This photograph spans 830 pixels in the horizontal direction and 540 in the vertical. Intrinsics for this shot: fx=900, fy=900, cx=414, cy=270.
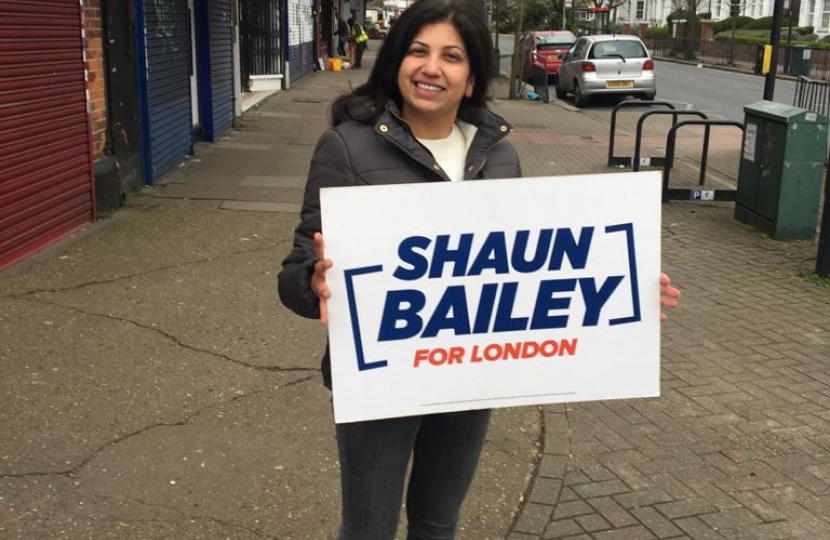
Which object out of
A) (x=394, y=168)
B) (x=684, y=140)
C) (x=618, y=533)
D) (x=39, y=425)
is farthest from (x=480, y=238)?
(x=684, y=140)

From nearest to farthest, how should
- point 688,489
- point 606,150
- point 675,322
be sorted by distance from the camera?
point 688,489 → point 675,322 → point 606,150

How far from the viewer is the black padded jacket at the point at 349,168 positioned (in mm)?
2266

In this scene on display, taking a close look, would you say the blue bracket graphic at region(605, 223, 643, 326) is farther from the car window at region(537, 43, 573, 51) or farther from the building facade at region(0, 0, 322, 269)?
the car window at region(537, 43, 573, 51)

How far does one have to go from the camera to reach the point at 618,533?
136 inches

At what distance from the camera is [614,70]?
22.0m

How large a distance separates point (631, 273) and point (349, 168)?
2.63ft

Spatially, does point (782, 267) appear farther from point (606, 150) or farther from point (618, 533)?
point (606, 150)

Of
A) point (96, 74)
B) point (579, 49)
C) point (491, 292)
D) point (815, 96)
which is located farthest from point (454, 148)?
point (579, 49)

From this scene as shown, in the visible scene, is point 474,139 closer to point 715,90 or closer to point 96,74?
point 96,74

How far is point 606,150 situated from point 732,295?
7856 mm

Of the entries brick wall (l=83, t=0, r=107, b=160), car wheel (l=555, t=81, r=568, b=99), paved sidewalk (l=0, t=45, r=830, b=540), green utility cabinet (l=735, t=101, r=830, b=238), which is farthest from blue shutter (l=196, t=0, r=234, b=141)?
car wheel (l=555, t=81, r=568, b=99)

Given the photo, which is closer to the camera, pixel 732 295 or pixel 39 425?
pixel 39 425

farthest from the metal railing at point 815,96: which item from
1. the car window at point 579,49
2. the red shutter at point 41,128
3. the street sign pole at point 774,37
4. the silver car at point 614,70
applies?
the car window at point 579,49

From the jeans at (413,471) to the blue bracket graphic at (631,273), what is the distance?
1.54ft
